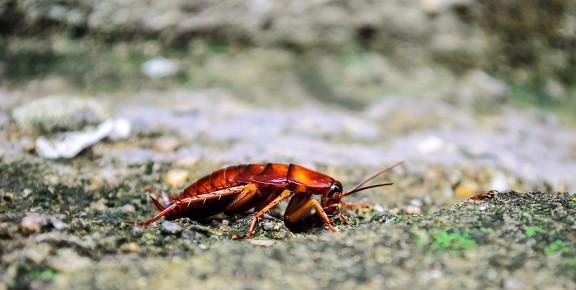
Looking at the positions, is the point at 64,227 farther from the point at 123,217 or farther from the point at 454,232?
the point at 454,232

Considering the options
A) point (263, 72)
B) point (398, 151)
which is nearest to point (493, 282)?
point (398, 151)

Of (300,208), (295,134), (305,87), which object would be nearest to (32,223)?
(300,208)

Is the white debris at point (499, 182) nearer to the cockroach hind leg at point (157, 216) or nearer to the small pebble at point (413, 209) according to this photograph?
the small pebble at point (413, 209)

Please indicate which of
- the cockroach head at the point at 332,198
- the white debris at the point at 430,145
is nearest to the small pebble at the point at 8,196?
the cockroach head at the point at 332,198

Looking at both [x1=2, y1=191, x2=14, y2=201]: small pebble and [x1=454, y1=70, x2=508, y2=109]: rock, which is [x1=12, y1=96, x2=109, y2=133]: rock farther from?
[x1=454, y1=70, x2=508, y2=109]: rock

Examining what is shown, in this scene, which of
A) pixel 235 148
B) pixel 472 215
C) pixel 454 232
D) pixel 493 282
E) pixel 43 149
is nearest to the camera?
pixel 493 282

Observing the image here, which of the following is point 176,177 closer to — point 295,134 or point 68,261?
point 295,134
